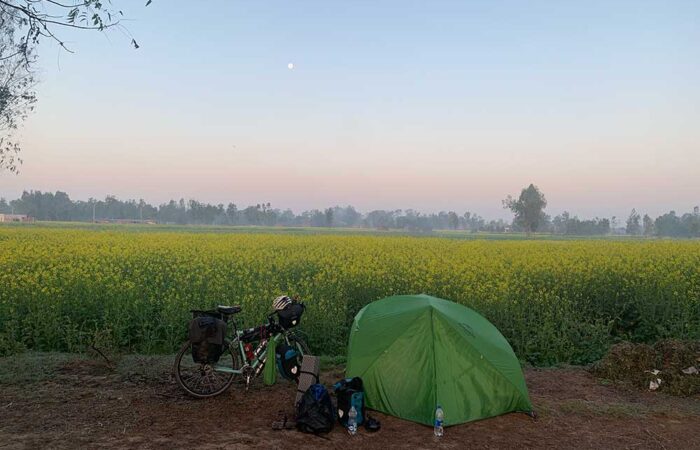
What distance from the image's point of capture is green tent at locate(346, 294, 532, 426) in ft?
21.1

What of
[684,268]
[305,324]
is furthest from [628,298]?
[305,324]

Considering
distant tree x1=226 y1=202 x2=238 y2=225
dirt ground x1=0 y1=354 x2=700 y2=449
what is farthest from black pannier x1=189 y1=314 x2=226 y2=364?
distant tree x1=226 y1=202 x2=238 y2=225

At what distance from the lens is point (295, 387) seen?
25.2 ft

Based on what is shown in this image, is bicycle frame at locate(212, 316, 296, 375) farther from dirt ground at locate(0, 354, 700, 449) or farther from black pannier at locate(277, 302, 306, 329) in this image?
dirt ground at locate(0, 354, 700, 449)

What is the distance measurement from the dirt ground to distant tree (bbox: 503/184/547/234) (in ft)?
444

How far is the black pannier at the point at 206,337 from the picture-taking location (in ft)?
22.8

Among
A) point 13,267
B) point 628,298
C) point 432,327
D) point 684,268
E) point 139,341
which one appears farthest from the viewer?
point 684,268

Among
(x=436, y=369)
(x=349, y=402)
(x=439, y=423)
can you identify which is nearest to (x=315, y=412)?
(x=349, y=402)

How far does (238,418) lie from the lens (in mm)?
6461

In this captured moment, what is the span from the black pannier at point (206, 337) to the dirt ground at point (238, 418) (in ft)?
2.10

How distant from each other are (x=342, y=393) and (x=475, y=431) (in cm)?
170

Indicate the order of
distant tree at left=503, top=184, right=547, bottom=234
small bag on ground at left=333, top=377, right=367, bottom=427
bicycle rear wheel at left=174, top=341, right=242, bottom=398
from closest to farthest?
1. small bag on ground at left=333, top=377, right=367, bottom=427
2. bicycle rear wheel at left=174, top=341, right=242, bottom=398
3. distant tree at left=503, top=184, right=547, bottom=234

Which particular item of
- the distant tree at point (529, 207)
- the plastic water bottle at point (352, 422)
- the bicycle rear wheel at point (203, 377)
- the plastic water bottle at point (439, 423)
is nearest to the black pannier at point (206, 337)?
the bicycle rear wheel at point (203, 377)

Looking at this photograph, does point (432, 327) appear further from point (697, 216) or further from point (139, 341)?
point (697, 216)
